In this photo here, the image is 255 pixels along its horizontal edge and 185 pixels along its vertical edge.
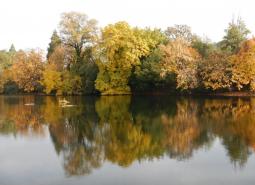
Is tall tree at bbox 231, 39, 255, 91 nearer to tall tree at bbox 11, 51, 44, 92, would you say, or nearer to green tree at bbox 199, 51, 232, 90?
green tree at bbox 199, 51, 232, 90

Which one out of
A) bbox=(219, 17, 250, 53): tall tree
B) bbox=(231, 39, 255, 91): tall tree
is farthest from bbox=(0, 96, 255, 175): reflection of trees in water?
bbox=(219, 17, 250, 53): tall tree

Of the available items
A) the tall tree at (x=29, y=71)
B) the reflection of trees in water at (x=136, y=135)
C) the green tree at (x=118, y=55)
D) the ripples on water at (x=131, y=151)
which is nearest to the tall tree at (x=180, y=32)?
the green tree at (x=118, y=55)

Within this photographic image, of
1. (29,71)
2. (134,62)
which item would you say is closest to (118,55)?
(134,62)

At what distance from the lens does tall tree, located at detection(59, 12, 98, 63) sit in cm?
5588

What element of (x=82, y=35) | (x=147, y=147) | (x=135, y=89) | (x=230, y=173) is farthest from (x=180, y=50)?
(x=230, y=173)

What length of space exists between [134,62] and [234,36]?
13377 millimetres

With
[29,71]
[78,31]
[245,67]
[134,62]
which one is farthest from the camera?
[29,71]

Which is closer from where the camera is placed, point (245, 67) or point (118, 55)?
point (245, 67)

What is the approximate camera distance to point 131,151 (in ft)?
44.7

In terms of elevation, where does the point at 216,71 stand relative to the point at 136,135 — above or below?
above

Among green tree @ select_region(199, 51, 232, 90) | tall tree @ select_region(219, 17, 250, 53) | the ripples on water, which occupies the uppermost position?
tall tree @ select_region(219, 17, 250, 53)

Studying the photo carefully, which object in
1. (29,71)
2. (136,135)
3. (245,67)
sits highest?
(29,71)

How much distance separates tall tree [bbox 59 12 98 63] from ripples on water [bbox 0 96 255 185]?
3502cm

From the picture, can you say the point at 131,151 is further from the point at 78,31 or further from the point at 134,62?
the point at 78,31
